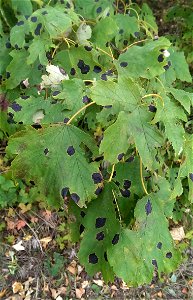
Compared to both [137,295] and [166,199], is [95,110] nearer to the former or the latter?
[166,199]

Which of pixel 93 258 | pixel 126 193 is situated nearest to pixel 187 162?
pixel 126 193

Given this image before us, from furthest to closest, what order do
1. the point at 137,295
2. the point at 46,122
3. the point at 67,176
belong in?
the point at 137,295 → the point at 46,122 → the point at 67,176

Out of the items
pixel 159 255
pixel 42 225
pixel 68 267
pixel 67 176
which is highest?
pixel 67 176

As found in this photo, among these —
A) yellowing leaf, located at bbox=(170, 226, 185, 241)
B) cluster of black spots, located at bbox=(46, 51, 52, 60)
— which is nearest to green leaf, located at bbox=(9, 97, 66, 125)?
cluster of black spots, located at bbox=(46, 51, 52, 60)

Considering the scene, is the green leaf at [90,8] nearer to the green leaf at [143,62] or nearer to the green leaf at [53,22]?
the green leaf at [53,22]

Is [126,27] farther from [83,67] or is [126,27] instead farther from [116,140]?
[116,140]

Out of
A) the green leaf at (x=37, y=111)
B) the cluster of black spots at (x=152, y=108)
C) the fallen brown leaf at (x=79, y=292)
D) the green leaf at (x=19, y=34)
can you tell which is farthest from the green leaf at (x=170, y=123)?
the fallen brown leaf at (x=79, y=292)

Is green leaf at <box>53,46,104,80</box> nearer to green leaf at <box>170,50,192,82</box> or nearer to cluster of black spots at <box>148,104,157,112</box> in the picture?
cluster of black spots at <box>148,104,157,112</box>

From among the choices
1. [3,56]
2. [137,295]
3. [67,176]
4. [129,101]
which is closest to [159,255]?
[67,176]
